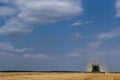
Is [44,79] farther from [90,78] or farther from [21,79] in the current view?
[90,78]

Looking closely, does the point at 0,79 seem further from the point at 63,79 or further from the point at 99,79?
the point at 99,79

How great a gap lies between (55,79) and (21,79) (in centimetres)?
646

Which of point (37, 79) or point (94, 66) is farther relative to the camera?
point (94, 66)

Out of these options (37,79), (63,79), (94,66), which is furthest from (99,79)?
(94,66)

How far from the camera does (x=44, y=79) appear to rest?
201 feet

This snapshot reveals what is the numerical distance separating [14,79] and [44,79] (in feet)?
18.6

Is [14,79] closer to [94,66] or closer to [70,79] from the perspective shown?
[70,79]

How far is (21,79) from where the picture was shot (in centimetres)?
A: 6106

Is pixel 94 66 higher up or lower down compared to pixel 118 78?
higher up

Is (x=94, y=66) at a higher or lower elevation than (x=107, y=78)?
higher

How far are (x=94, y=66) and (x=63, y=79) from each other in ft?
173

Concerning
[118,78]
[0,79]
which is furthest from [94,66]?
[0,79]

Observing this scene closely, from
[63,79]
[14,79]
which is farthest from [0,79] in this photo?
[63,79]

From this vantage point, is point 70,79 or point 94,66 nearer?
point 70,79
